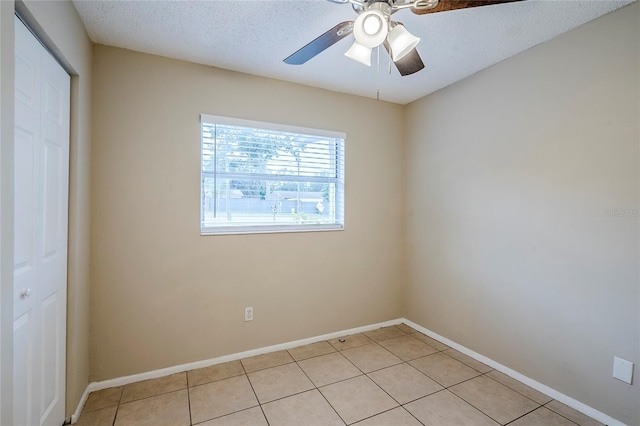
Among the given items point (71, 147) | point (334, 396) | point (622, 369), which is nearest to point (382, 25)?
point (71, 147)

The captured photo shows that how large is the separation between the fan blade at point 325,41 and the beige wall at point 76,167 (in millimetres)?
1170

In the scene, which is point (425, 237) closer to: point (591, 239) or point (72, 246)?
point (591, 239)

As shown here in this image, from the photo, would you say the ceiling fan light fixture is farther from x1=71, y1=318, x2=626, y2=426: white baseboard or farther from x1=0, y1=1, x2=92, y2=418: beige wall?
x1=71, y1=318, x2=626, y2=426: white baseboard

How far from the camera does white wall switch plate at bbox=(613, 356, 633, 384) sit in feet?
5.65

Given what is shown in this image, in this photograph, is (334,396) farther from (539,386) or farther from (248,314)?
(539,386)

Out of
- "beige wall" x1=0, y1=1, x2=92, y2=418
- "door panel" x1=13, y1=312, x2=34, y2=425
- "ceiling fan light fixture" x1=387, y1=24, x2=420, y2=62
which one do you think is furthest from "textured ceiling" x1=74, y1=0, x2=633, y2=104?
"door panel" x1=13, y1=312, x2=34, y2=425

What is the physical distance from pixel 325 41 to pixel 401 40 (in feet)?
1.29

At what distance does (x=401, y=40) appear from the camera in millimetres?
1486

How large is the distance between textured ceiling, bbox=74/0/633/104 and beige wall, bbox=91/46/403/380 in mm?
244

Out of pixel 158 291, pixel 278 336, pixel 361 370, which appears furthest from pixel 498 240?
pixel 158 291

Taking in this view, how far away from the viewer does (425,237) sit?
3111mm

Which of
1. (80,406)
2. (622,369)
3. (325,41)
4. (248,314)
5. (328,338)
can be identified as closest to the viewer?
(325,41)

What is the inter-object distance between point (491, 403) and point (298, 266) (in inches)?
69.0

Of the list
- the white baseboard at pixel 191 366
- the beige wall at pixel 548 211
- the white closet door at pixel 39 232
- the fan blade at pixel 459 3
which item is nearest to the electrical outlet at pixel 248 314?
the white baseboard at pixel 191 366
